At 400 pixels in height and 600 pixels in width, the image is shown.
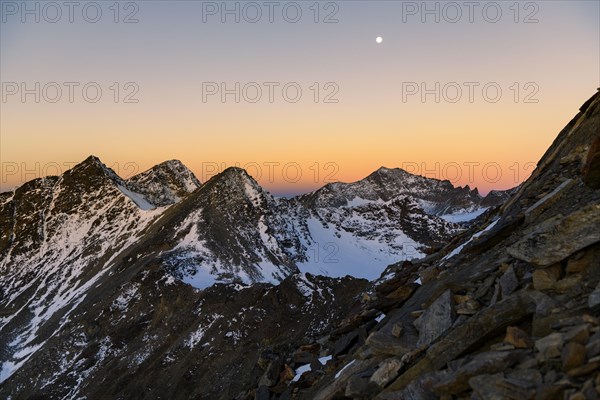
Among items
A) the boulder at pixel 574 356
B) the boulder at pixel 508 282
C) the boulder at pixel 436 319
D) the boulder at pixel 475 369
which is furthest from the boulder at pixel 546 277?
the boulder at pixel 574 356

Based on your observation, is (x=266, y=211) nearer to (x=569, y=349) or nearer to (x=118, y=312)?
(x=118, y=312)

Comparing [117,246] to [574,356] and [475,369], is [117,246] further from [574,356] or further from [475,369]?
[574,356]

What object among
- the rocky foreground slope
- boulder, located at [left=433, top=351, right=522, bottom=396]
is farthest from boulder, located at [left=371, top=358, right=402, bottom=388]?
boulder, located at [left=433, top=351, right=522, bottom=396]

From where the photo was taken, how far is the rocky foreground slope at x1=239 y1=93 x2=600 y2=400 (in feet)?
26.7

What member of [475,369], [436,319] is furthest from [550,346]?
[436,319]

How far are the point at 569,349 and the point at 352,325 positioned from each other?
10.6 metres

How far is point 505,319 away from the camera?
993cm

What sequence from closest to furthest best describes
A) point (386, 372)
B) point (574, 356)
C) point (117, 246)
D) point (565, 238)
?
point (574, 356)
point (565, 238)
point (386, 372)
point (117, 246)

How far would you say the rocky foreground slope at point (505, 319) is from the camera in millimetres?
8125

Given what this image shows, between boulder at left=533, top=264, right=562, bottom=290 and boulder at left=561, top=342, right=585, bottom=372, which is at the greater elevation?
boulder at left=533, top=264, right=562, bottom=290

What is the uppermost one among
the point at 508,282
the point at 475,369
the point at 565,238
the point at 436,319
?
the point at 565,238

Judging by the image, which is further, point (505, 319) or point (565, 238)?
point (565, 238)

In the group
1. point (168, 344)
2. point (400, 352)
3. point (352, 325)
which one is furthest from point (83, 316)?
point (400, 352)

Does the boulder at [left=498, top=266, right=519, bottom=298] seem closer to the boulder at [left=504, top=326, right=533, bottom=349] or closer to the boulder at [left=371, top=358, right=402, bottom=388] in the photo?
the boulder at [left=504, top=326, right=533, bottom=349]
